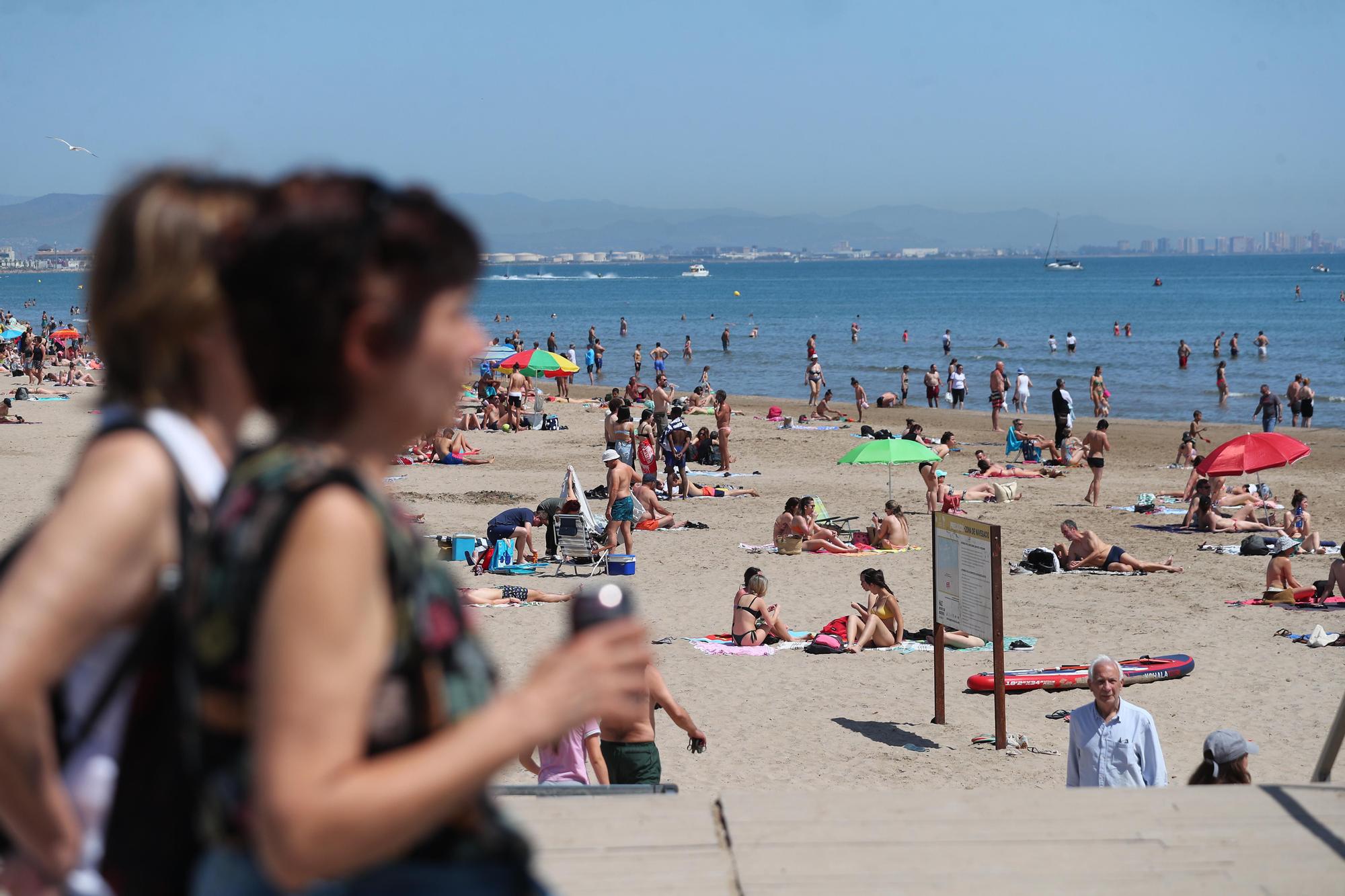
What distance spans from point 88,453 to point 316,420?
318 millimetres

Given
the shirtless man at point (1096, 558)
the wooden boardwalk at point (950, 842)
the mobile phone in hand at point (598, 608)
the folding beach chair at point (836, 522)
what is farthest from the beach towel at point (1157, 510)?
the mobile phone in hand at point (598, 608)

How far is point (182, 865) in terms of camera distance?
136 cm

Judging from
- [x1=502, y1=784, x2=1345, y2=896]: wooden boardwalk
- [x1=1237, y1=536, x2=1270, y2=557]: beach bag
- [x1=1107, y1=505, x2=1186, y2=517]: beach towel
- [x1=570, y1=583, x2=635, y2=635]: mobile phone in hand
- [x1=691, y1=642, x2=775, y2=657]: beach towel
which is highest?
[x1=570, y1=583, x2=635, y2=635]: mobile phone in hand

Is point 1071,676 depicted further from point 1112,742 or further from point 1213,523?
point 1213,523

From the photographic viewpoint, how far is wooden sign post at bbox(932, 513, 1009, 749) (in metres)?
7.91

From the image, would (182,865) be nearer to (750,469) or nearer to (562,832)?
(562,832)

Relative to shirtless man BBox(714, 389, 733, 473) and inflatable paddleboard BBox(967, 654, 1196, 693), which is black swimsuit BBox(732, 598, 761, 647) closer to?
inflatable paddleboard BBox(967, 654, 1196, 693)

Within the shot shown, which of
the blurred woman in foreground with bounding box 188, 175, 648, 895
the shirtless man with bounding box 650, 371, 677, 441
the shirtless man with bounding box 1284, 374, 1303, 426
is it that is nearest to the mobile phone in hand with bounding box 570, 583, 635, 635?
the blurred woman in foreground with bounding box 188, 175, 648, 895

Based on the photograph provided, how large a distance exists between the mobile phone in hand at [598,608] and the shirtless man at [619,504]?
12.6m

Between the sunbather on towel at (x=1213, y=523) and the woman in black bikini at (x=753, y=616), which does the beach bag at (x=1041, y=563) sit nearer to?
the sunbather on towel at (x=1213, y=523)

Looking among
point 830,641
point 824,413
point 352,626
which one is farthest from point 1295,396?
point 352,626

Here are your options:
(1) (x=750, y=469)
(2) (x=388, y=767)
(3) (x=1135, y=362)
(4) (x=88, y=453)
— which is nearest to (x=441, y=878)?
(2) (x=388, y=767)

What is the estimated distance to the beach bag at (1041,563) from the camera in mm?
13922

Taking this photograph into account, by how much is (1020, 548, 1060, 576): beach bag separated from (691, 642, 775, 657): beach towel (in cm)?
449
